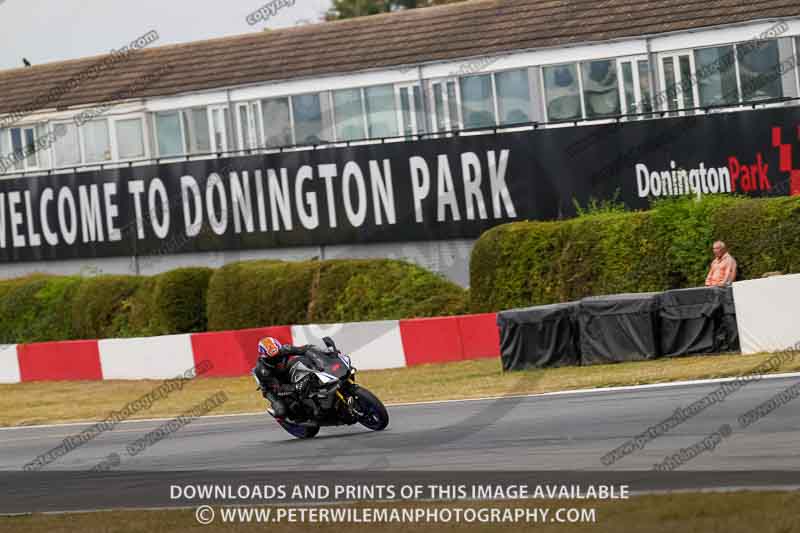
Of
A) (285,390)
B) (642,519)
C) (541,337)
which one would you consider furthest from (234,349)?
(642,519)

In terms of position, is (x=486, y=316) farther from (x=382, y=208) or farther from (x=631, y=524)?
(x=631, y=524)

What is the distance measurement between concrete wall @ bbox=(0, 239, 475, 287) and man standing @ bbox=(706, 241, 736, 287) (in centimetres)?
804

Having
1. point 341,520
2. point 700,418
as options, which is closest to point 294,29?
point 700,418

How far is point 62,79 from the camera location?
40250mm

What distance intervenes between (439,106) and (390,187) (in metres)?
3.65

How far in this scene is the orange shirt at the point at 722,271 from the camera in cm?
2034

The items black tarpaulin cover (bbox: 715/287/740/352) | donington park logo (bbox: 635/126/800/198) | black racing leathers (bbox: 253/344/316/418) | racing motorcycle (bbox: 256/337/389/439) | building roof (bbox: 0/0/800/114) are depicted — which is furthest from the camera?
building roof (bbox: 0/0/800/114)

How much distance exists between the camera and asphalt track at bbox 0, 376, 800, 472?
1198 centimetres

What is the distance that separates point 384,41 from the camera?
109ft

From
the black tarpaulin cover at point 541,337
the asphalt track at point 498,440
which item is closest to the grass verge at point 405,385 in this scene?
the black tarpaulin cover at point 541,337

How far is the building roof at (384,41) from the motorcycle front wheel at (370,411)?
14.9 meters

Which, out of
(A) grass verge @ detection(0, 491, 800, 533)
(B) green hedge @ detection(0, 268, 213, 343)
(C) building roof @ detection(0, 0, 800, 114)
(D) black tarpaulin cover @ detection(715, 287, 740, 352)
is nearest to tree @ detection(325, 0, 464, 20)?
(C) building roof @ detection(0, 0, 800, 114)

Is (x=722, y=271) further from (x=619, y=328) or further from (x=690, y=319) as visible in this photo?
(x=619, y=328)

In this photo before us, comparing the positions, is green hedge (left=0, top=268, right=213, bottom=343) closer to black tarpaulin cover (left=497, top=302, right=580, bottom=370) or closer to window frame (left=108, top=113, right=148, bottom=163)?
window frame (left=108, top=113, right=148, bottom=163)
